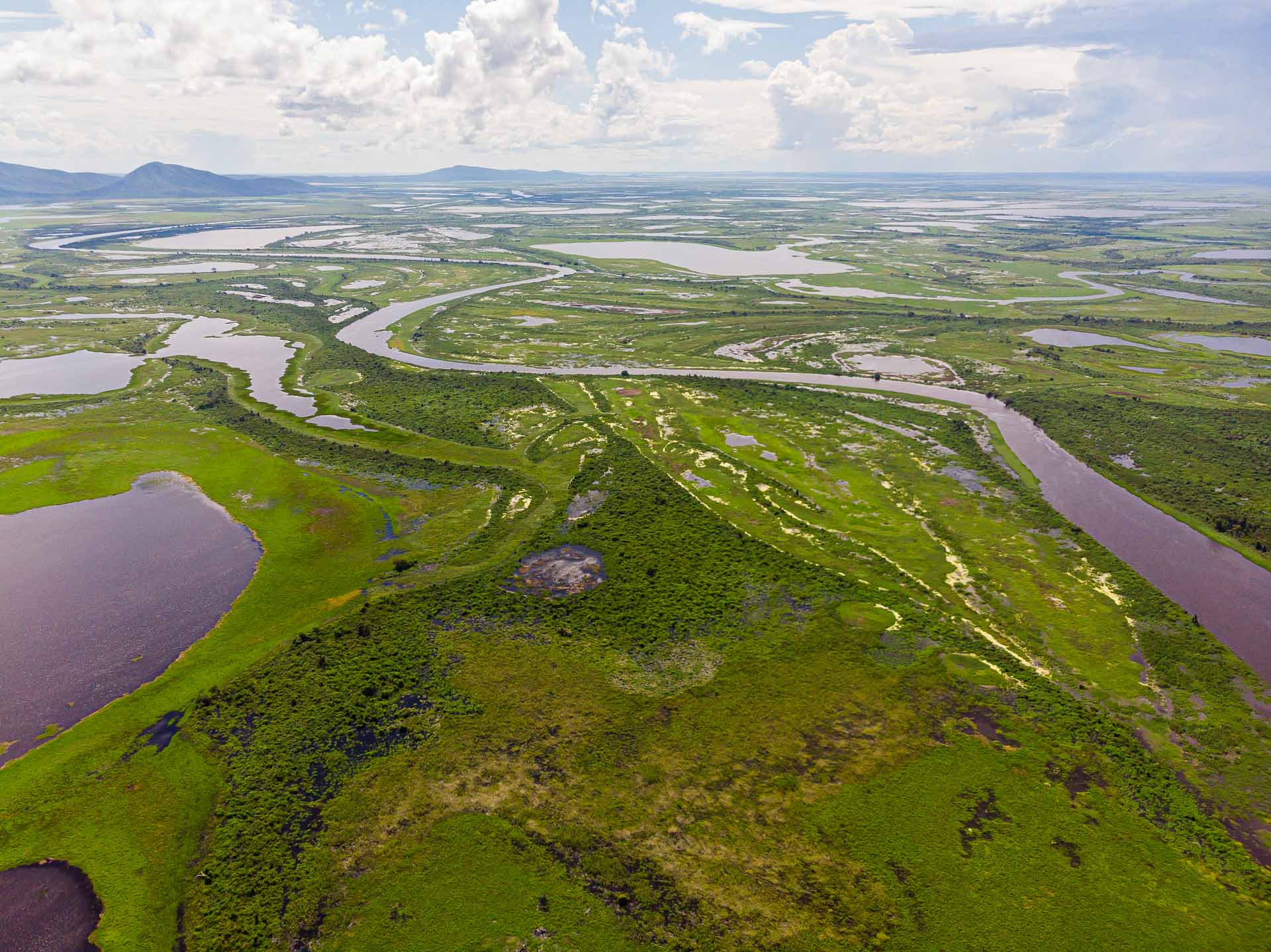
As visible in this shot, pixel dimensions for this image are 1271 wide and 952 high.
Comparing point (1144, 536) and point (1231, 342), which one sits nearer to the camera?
point (1144, 536)

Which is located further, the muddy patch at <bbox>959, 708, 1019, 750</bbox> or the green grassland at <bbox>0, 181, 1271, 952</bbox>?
the muddy patch at <bbox>959, 708, 1019, 750</bbox>

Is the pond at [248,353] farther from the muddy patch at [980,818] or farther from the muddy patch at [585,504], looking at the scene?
the muddy patch at [980,818]

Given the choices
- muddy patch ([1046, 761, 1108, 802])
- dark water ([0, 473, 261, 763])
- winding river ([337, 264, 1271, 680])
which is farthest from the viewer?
winding river ([337, 264, 1271, 680])

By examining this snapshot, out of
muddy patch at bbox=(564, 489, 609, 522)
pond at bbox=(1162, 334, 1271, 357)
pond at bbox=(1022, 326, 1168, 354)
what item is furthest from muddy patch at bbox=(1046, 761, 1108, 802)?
pond at bbox=(1162, 334, 1271, 357)

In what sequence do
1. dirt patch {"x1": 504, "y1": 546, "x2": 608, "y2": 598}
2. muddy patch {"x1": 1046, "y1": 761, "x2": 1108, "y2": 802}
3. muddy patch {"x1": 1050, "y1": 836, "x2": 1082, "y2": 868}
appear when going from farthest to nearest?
dirt patch {"x1": 504, "y1": 546, "x2": 608, "y2": 598} → muddy patch {"x1": 1046, "y1": 761, "x2": 1108, "y2": 802} → muddy patch {"x1": 1050, "y1": 836, "x2": 1082, "y2": 868}

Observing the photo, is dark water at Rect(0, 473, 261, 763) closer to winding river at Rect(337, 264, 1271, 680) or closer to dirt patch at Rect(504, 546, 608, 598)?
dirt patch at Rect(504, 546, 608, 598)

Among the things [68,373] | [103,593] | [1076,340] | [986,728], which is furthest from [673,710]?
[1076,340]

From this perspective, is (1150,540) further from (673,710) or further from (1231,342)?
(1231,342)
